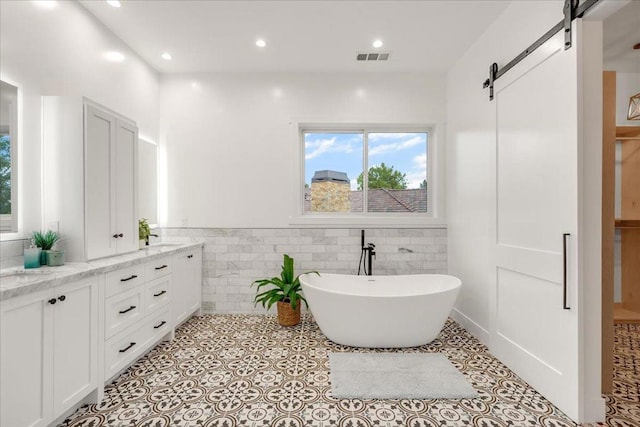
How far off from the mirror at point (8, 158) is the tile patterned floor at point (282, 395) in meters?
1.34

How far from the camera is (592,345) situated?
1.89 m

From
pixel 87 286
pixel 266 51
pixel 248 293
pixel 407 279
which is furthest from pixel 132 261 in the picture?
pixel 407 279

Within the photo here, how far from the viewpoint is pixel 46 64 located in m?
2.33

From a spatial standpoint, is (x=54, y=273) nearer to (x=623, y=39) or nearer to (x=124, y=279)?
(x=124, y=279)

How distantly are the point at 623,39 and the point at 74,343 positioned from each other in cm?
508

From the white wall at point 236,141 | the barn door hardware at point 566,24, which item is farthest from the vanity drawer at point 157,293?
the barn door hardware at point 566,24

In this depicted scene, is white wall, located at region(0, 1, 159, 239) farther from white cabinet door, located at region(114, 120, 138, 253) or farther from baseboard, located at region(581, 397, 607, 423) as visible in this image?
baseboard, located at region(581, 397, 607, 423)

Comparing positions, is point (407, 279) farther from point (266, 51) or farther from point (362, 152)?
point (266, 51)

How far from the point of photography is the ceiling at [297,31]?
2693 millimetres

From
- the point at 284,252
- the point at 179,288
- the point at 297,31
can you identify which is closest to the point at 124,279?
the point at 179,288

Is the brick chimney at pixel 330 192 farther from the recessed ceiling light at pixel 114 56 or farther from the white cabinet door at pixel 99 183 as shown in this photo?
the recessed ceiling light at pixel 114 56

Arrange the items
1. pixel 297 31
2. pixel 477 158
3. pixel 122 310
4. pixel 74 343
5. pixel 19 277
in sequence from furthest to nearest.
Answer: pixel 477 158, pixel 297 31, pixel 122 310, pixel 74 343, pixel 19 277

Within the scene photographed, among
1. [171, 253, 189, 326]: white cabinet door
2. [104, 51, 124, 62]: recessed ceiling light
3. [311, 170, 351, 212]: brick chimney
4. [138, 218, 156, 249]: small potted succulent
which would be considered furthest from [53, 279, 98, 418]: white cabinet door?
[311, 170, 351, 212]: brick chimney

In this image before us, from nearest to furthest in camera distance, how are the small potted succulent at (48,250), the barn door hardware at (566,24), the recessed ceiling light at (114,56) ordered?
the barn door hardware at (566,24) → the small potted succulent at (48,250) → the recessed ceiling light at (114,56)
